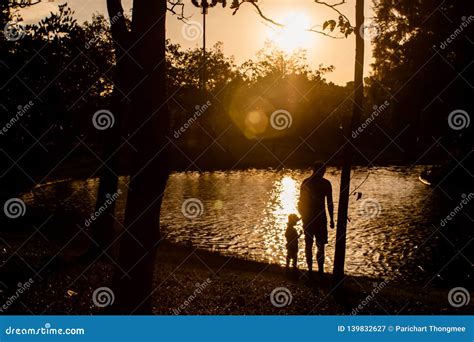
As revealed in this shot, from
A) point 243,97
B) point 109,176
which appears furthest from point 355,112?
point 243,97

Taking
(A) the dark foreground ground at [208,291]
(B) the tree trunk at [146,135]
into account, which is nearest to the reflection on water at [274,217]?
(A) the dark foreground ground at [208,291]

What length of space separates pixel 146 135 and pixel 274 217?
1593cm

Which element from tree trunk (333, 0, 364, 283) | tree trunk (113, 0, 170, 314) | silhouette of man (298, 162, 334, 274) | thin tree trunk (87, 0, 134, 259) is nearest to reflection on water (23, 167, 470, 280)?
silhouette of man (298, 162, 334, 274)

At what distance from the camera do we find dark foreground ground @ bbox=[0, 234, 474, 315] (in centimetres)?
799

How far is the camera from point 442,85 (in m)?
30.8

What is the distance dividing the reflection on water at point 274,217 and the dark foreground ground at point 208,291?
263 cm

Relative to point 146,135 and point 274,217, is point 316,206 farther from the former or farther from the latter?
point 274,217

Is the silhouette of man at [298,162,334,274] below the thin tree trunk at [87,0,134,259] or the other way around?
the other way around

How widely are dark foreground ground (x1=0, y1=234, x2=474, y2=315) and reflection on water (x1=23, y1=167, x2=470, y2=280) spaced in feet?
8.63

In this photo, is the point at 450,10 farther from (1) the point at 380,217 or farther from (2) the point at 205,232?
(2) the point at 205,232

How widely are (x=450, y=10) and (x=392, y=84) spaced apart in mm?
9411

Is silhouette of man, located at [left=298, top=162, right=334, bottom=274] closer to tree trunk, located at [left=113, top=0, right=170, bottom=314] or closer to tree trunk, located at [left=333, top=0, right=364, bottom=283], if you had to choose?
tree trunk, located at [left=333, top=0, right=364, bottom=283]

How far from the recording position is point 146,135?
227 inches

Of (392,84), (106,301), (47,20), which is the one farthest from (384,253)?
(392,84)
